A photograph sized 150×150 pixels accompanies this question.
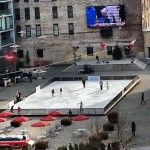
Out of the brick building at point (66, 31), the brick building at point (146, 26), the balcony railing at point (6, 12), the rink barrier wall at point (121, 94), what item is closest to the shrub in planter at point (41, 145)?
the rink barrier wall at point (121, 94)

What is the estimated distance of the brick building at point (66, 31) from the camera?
102750 mm

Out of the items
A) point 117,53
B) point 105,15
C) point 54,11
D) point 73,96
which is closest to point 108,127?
point 73,96

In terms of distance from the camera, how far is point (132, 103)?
75438 millimetres

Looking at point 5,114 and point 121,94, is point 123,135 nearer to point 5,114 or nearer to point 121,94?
point 5,114

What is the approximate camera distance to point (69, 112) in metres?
70.8

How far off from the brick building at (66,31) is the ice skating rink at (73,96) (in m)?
14.0

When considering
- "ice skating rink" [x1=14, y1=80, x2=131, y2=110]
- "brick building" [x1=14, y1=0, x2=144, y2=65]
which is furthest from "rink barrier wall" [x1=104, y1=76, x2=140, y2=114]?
"brick building" [x1=14, y1=0, x2=144, y2=65]

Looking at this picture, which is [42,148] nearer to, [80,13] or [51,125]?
[51,125]

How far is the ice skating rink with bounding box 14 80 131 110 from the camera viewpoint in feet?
249

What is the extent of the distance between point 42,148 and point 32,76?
39703 mm

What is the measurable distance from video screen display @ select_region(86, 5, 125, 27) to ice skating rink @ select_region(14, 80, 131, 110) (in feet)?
50.3

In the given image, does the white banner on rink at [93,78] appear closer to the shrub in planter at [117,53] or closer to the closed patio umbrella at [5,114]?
the shrub in planter at [117,53]

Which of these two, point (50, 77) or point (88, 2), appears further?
point (88, 2)

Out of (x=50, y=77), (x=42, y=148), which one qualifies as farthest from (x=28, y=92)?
(x=42, y=148)
